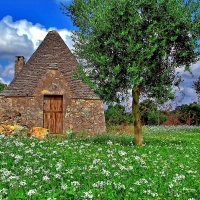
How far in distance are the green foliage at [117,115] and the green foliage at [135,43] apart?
16.2m

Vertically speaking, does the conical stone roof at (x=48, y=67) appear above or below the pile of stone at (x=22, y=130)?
above

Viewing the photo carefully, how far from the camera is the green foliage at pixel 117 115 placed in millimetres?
36013

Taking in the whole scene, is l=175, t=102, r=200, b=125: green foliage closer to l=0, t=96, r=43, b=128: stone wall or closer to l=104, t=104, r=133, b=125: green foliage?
l=104, t=104, r=133, b=125: green foliage

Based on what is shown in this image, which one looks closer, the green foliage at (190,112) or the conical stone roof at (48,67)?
the conical stone roof at (48,67)

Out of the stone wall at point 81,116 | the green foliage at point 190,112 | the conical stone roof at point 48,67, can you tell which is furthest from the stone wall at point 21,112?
the green foliage at point 190,112

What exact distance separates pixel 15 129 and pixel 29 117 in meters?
2.31

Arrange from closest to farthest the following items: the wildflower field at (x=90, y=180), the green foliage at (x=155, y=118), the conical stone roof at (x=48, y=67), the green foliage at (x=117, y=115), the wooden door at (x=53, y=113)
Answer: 1. the wildflower field at (x=90, y=180)
2. the conical stone roof at (x=48, y=67)
3. the wooden door at (x=53, y=113)
4. the green foliage at (x=117, y=115)
5. the green foliage at (x=155, y=118)

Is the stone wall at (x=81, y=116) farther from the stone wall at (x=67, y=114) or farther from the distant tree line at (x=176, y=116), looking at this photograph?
the distant tree line at (x=176, y=116)

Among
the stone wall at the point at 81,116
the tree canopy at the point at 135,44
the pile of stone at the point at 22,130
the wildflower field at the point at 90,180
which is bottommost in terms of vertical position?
the wildflower field at the point at 90,180

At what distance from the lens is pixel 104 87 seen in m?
18.6

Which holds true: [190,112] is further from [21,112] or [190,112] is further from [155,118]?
[21,112]

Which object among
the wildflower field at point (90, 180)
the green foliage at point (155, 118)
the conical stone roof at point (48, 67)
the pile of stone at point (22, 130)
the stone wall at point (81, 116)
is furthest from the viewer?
the green foliage at point (155, 118)

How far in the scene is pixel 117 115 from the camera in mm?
36281

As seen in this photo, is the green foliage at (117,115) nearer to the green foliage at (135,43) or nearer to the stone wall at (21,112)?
the stone wall at (21,112)
